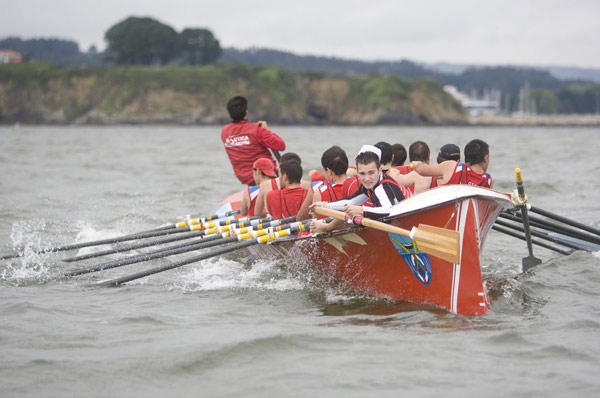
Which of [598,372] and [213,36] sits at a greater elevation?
[213,36]

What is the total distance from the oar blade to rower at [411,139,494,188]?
5.05 ft

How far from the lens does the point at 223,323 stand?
6.61 meters

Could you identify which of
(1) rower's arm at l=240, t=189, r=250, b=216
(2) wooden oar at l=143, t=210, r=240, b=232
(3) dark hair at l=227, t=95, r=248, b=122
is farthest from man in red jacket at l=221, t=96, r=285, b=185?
(1) rower's arm at l=240, t=189, r=250, b=216

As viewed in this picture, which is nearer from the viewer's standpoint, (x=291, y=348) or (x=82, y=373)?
(x=82, y=373)

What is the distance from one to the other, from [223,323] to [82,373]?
1527mm

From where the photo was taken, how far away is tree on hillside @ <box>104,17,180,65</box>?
119562 mm

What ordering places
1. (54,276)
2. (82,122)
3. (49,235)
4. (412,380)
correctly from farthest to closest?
(82,122) → (49,235) → (54,276) → (412,380)

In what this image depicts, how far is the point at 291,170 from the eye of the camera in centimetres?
797

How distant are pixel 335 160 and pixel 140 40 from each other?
118 m

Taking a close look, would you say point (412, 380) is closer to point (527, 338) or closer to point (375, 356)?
point (375, 356)

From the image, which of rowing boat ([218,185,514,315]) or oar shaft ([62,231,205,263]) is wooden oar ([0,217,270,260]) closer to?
oar shaft ([62,231,205,263])

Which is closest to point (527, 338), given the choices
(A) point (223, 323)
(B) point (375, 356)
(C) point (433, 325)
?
(C) point (433, 325)

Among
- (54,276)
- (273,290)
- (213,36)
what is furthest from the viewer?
(213,36)

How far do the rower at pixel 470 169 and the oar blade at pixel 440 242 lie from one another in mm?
1540
